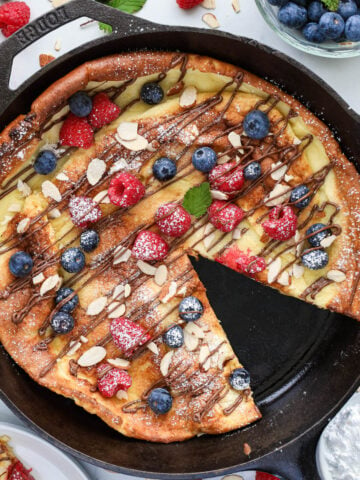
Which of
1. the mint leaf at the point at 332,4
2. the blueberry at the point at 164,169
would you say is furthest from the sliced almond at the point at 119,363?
the mint leaf at the point at 332,4

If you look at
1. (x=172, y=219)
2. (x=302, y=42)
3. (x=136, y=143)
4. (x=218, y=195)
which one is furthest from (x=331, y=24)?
(x=172, y=219)

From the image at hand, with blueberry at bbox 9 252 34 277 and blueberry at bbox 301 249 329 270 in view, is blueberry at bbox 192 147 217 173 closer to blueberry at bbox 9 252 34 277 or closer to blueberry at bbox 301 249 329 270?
blueberry at bbox 301 249 329 270

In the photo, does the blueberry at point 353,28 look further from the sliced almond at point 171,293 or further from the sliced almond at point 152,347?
the sliced almond at point 152,347

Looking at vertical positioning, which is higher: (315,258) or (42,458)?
(315,258)

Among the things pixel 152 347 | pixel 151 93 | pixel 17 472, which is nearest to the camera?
pixel 151 93

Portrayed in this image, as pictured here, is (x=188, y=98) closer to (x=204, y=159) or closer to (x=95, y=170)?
(x=204, y=159)

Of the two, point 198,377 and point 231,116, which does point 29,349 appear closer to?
point 198,377

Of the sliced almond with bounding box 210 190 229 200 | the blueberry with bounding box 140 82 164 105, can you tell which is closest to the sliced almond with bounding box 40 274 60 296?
the sliced almond with bounding box 210 190 229 200
